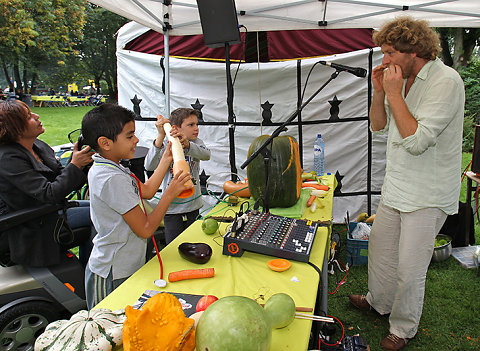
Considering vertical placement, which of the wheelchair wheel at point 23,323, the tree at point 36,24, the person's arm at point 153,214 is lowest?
the wheelchair wheel at point 23,323

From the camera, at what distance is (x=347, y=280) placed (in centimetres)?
314

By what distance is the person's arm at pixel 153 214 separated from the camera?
1528 millimetres

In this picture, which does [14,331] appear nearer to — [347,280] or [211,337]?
[211,337]

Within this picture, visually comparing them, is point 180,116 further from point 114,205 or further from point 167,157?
point 114,205

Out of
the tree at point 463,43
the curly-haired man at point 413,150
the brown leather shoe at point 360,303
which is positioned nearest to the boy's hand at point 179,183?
the curly-haired man at point 413,150

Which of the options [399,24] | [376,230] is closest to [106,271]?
[376,230]

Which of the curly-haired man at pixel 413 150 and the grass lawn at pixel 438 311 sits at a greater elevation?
the curly-haired man at pixel 413 150

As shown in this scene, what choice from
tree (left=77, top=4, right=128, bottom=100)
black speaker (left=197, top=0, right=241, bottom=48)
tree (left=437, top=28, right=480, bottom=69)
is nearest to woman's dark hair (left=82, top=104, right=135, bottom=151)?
black speaker (left=197, top=0, right=241, bottom=48)

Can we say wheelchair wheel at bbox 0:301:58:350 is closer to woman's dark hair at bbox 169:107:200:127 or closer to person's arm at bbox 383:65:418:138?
woman's dark hair at bbox 169:107:200:127

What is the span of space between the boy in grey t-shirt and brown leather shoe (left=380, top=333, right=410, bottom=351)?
62.0 inches

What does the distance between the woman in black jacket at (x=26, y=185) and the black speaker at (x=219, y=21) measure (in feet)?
5.49

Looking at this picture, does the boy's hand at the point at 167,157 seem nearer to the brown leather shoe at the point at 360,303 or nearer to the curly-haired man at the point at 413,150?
the curly-haired man at the point at 413,150

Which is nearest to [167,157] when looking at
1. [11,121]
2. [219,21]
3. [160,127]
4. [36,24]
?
[160,127]

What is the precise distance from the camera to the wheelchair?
1946 millimetres
